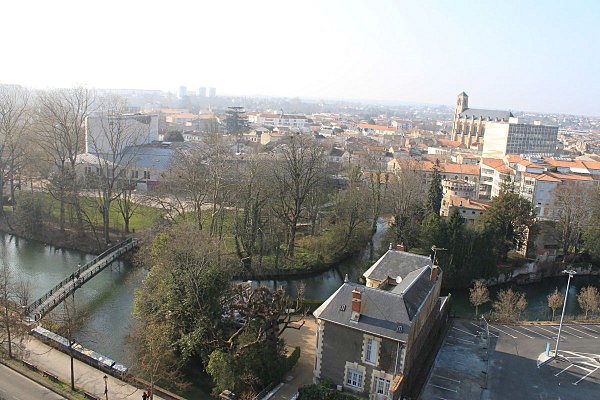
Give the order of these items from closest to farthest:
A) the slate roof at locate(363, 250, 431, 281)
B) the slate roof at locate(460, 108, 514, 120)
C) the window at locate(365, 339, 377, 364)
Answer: the window at locate(365, 339, 377, 364) < the slate roof at locate(363, 250, 431, 281) < the slate roof at locate(460, 108, 514, 120)

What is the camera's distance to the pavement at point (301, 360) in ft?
60.9

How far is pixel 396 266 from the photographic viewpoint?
23062 millimetres

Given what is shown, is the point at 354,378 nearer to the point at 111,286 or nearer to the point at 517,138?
the point at 111,286

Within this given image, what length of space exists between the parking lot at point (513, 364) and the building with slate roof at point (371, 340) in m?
1.85

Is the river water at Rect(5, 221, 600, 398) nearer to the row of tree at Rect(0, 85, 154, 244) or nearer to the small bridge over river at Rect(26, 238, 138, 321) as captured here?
the small bridge over river at Rect(26, 238, 138, 321)

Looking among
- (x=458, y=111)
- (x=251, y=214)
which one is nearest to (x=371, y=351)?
(x=251, y=214)

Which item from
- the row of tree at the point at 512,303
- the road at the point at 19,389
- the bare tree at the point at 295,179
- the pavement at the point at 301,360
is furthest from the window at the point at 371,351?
the bare tree at the point at 295,179

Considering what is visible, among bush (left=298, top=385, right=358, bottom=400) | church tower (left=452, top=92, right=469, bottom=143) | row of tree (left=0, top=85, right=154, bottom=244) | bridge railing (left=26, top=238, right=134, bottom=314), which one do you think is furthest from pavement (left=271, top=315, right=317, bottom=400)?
church tower (left=452, top=92, right=469, bottom=143)

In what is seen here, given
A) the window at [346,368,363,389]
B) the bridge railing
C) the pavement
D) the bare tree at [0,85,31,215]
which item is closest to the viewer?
the window at [346,368,363,389]

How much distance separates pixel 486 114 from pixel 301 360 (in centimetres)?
9809

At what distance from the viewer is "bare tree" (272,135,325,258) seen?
34344mm

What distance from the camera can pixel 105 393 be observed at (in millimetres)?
17375

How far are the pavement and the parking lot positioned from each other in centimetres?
448

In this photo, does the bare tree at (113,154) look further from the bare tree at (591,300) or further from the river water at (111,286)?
the bare tree at (591,300)
